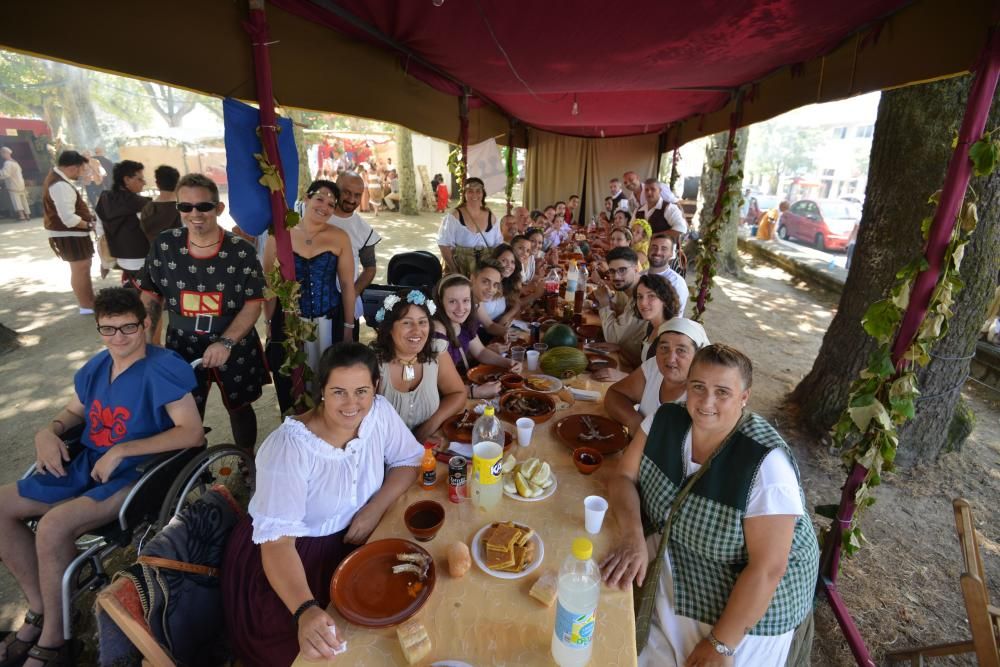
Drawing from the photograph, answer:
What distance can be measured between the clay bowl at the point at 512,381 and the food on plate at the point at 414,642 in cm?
179

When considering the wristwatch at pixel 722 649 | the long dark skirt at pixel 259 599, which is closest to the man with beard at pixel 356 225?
the long dark skirt at pixel 259 599

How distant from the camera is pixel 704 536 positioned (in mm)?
1810

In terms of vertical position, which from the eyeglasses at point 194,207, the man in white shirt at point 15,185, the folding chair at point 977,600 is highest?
the man in white shirt at point 15,185

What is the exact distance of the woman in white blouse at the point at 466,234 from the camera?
17.5 ft

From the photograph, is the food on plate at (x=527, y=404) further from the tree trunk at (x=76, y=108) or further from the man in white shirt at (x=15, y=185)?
the tree trunk at (x=76, y=108)

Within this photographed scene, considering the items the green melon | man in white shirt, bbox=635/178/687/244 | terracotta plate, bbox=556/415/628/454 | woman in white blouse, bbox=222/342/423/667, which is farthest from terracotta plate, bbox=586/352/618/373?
man in white shirt, bbox=635/178/687/244

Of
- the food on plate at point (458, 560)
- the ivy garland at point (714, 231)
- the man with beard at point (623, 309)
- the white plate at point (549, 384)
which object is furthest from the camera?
the ivy garland at point (714, 231)

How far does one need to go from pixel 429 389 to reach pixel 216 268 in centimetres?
163

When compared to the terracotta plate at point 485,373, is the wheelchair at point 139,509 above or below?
below

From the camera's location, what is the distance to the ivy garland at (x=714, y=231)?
560 cm

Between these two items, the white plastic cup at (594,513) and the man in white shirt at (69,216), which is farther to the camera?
the man in white shirt at (69,216)

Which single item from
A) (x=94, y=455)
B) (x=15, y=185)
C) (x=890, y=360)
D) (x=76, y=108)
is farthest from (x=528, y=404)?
(x=76, y=108)

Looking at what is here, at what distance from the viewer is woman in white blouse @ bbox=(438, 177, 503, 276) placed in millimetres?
5348

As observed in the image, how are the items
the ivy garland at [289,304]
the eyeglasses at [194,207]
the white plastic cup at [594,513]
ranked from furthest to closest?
1. the eyeglasses at [194,207]
2. the ivy garland at [289,304]
3. the white plastic cup at [594,513]
